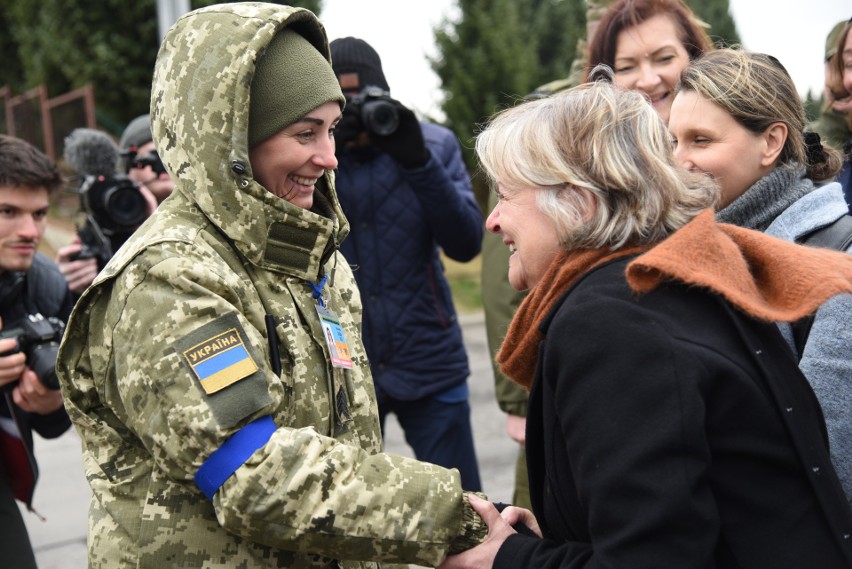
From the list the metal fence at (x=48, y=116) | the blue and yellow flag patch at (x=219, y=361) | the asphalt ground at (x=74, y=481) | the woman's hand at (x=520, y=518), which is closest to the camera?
the blue and yellow flag patch at (x=219, y=361)

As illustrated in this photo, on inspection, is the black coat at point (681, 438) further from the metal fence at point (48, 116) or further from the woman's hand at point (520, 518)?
the metal fence at point (48, 116)

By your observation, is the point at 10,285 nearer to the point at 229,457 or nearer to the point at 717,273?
the point at 229,457

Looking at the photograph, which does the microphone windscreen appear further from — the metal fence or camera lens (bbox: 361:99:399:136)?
the metal fence

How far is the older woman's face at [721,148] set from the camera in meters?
2.35

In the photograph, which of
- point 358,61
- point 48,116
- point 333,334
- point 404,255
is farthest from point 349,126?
point 48,116

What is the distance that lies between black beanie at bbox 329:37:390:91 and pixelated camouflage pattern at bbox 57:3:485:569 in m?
1.62

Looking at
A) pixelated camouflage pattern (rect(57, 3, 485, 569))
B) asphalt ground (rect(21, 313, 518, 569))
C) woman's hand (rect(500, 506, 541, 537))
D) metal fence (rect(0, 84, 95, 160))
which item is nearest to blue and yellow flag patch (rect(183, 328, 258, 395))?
pixelated camouflage pattern (rect(57, 3, 485, 569))

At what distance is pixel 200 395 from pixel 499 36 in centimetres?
1842

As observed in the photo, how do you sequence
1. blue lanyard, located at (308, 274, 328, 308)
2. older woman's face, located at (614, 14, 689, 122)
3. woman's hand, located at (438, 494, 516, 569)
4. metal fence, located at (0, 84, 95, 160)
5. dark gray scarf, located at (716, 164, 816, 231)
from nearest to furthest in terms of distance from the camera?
woman's hand, located at (438, 494, 516, 569)
blue lanyard, located at (308, 274, 328, 308)
dark gray scarf, located at (716, 164, 816, 231)
older woman's face, located at (614, 14, 689, 122)
metal fence, located at (0, 84, 95, 160)

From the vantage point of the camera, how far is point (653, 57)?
3346 mm

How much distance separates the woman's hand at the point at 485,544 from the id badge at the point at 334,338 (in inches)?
16.7

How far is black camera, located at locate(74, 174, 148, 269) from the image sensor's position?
3.84m

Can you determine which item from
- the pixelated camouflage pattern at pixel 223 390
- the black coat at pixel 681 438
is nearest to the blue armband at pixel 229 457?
the pixelated camouflage pattern at pixel 223 390

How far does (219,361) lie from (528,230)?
0.65 metres
